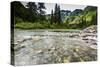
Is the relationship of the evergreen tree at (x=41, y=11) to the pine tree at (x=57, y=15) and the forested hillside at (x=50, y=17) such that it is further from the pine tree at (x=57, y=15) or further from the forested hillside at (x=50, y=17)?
the pine tree at (x=57, y=15)

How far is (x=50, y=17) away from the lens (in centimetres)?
217

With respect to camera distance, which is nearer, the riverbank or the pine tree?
the riverbank

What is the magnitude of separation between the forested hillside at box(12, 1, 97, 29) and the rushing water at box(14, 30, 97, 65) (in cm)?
7

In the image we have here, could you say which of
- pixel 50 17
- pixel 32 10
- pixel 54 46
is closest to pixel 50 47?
pixel 54 46

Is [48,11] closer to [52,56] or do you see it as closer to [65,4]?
[65,4]

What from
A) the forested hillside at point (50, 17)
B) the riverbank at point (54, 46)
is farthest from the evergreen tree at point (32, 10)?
the riverbank at point (54, 46)

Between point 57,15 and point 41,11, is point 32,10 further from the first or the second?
point 57,15

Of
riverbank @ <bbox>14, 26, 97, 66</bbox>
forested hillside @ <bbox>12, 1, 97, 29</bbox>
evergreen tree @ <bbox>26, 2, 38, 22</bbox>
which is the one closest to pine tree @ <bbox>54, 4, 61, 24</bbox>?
forested hillside @ <bbox>12, 1, 97, 29</bbox>

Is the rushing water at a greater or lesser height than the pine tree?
lesser

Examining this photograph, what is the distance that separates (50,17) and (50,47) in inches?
13.0

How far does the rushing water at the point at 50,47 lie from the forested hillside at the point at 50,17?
0.07 m

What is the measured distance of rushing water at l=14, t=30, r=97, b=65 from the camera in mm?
2051

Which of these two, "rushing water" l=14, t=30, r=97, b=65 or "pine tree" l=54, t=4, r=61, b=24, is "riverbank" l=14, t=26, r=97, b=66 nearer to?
"rushing water" l=14, t=30, r=97, b=65

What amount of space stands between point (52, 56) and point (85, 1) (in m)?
0.77
